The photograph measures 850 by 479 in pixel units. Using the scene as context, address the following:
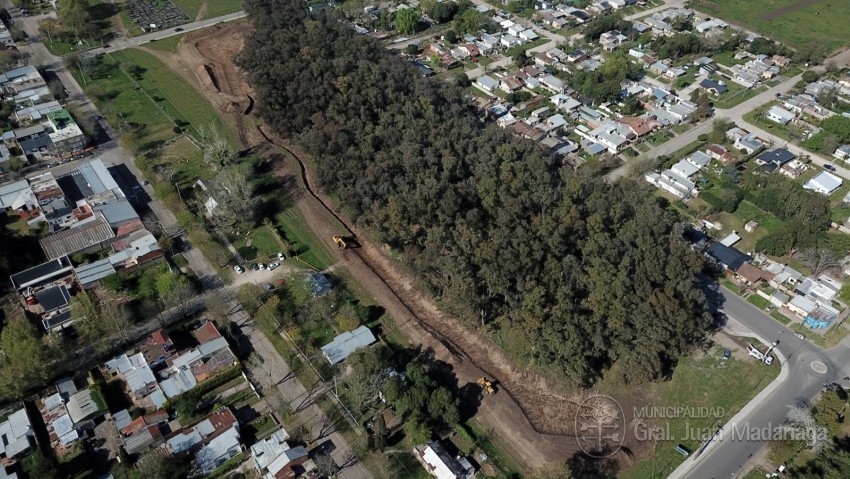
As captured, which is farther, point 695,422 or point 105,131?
point 105,131

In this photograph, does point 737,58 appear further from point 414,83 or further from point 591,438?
point 591,438

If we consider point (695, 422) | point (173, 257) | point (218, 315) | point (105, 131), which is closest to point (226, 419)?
point (218, 315)

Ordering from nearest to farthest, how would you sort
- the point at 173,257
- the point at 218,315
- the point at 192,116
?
1. the point at 218,315
2. the point at 173,257
3. the point at 192,116

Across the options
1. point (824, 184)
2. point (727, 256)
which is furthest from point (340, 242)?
point (824, 184)

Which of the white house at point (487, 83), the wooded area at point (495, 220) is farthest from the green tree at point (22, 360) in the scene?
the white house at point (487, 83)

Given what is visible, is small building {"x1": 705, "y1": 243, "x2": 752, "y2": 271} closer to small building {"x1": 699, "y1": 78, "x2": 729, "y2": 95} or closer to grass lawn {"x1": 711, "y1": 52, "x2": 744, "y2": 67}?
small building {"x1": 699, "y1": 78, "x2": 729, "y2": 95}

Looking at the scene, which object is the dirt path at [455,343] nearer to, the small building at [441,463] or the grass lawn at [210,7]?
the small building at [441,463]

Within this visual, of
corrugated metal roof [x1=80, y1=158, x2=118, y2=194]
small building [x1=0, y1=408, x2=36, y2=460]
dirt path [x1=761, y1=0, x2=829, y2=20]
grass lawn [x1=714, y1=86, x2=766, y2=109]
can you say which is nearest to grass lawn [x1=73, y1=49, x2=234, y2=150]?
corrugated metal roof [x1=80, y1=158, x2=118, y2=194]
